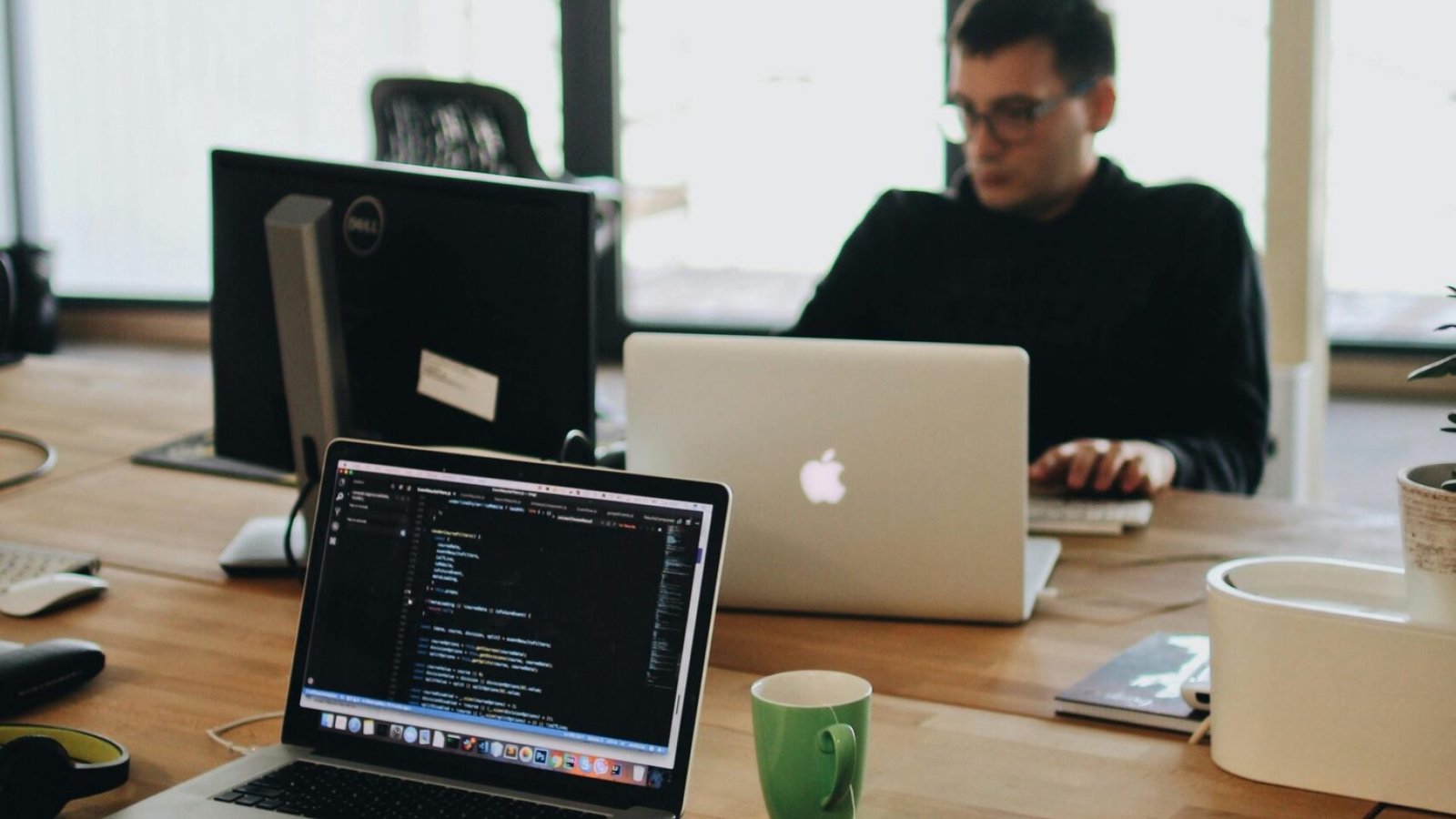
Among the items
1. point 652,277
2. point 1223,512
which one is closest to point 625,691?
point 1223,512

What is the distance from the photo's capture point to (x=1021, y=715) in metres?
1.33

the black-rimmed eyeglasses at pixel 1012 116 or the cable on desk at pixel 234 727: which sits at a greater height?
the black-rimmed eyeglasses at pixel 1012 116

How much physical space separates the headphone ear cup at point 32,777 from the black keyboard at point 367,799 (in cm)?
11

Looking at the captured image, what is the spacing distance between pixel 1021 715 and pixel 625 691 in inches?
15.2

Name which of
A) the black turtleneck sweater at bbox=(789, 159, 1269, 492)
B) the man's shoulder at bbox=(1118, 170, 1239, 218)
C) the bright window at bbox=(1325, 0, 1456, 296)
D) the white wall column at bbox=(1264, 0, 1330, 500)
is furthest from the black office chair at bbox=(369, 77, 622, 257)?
the bright window at bbox=(1325, 0, 1456, 296)

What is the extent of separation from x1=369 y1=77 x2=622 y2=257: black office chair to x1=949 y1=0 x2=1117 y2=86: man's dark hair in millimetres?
1841

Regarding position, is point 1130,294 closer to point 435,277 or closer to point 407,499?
point 435,277

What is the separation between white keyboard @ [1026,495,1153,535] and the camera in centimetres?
181

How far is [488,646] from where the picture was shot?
117 centimetres

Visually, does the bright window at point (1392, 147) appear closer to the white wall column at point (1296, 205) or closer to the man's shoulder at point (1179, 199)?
the white wall column at point (1296, 205)

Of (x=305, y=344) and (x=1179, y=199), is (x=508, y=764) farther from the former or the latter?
(x=1179, y=199)

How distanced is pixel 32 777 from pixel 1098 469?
1230 millimetres

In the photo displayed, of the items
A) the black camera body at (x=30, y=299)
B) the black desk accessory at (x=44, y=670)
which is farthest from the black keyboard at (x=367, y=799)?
the black camera body at (x=30, y=299)

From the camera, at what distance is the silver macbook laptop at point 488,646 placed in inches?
43.9
